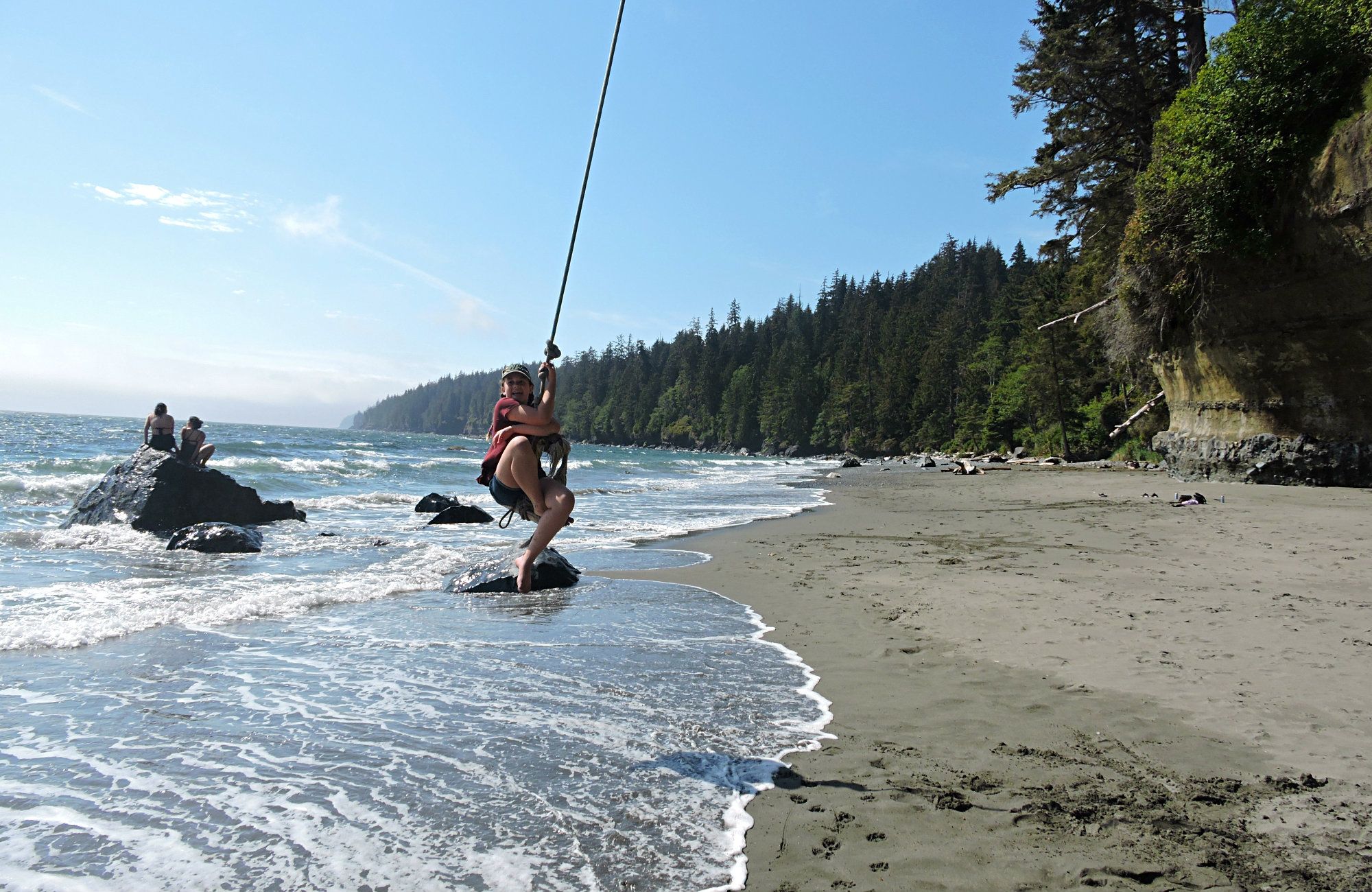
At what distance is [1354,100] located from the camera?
1557 cm

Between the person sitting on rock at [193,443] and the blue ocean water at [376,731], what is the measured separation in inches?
320

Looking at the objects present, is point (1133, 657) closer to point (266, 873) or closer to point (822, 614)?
point (822, 614)

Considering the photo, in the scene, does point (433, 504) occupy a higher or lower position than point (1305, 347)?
lower

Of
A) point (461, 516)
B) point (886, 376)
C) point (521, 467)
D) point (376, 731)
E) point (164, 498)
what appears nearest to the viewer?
point (376, 731)

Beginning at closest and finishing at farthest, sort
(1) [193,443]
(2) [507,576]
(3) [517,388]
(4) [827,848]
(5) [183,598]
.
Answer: (4) [827,848] < (3) [517,388] < (5) [183,598] < (2) [507,576] < (1) [193,443]

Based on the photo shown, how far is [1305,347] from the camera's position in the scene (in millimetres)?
16719

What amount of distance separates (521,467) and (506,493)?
1.17ft

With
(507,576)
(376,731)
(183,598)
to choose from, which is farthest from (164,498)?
(376,731)

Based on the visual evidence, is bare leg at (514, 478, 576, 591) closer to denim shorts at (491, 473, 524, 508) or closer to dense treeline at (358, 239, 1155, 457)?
denim shorts at (491, 473, 524, 508)

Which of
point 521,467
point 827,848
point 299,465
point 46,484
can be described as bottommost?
point 46,484

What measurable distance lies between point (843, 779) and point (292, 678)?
408 centimetres

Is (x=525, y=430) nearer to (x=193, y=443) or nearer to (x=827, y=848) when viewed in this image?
(x=827, y=848)

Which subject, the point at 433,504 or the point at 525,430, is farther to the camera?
the point at 433,504

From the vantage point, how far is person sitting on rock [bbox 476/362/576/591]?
547 centimetres
